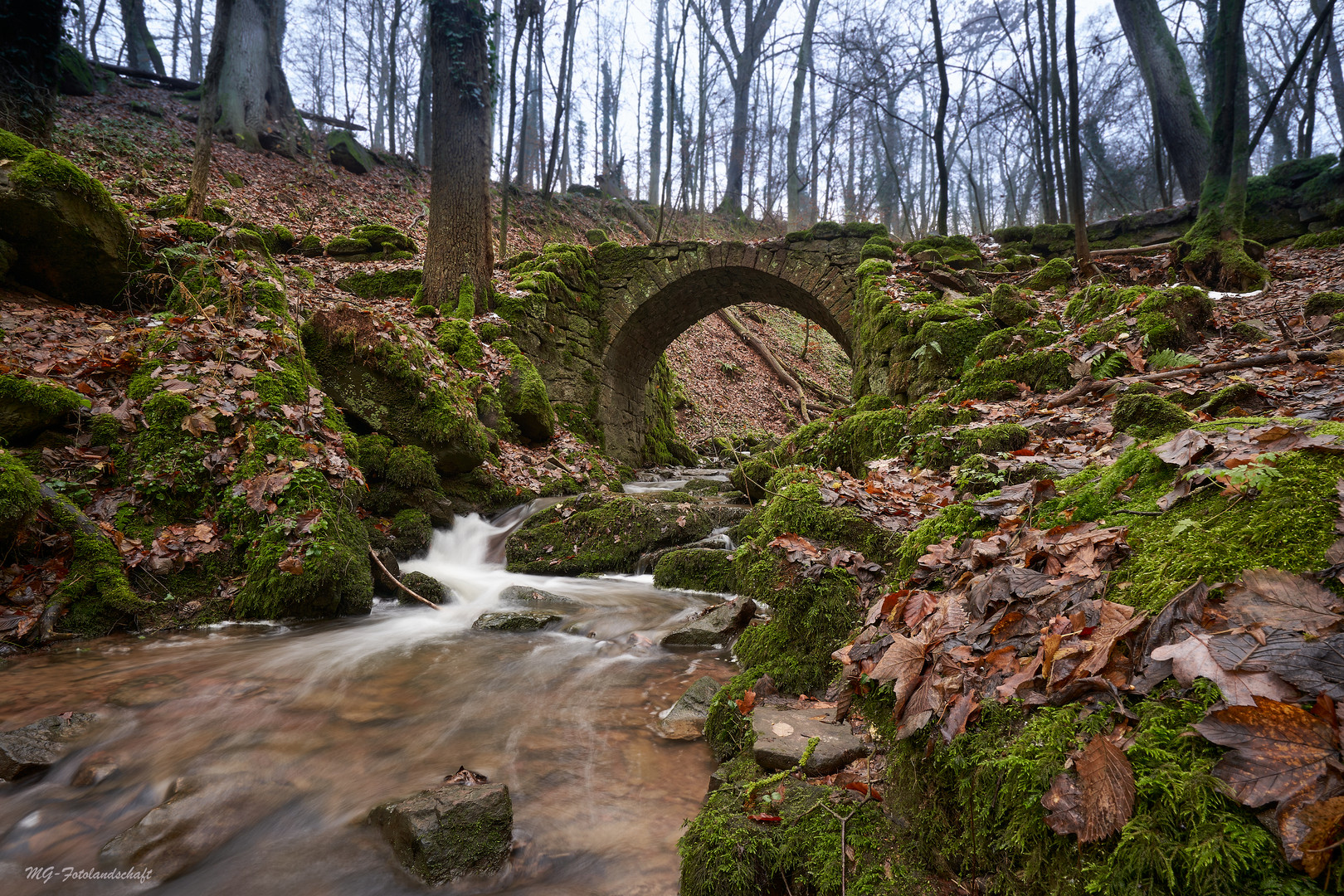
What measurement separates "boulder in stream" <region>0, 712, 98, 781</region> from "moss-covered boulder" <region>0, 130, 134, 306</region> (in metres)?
4.46

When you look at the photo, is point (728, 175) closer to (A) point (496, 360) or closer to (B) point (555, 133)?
(B) point (555, 133)

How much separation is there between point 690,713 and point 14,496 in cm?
386

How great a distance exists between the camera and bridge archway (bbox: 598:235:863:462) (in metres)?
9.66

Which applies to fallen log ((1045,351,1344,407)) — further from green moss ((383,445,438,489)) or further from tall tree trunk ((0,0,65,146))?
tall tree trunk ((0,0,65,146))

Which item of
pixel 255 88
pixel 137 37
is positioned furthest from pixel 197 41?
pixel 255 88

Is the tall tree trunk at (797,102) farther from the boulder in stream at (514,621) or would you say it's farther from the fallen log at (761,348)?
the boulder in stream at (514,621)

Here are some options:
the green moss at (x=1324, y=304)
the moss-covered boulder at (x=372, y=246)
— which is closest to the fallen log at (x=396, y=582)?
the green moss at (x=1324, y=304)

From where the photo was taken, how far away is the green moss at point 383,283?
904cm

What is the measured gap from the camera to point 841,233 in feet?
31.4

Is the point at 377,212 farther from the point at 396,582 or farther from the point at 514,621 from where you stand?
the point at 514,621

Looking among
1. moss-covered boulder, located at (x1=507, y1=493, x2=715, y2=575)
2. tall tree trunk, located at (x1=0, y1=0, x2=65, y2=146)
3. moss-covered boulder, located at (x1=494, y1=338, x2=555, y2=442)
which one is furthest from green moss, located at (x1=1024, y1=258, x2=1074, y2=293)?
tall tree trunk, located at (x1=0, y1=0, x2=65, y2=146)

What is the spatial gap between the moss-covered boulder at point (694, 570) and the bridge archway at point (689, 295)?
5683 mm

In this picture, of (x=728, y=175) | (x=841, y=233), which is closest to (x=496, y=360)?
(x=841, y=233)

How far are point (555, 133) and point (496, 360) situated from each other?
900 cm
